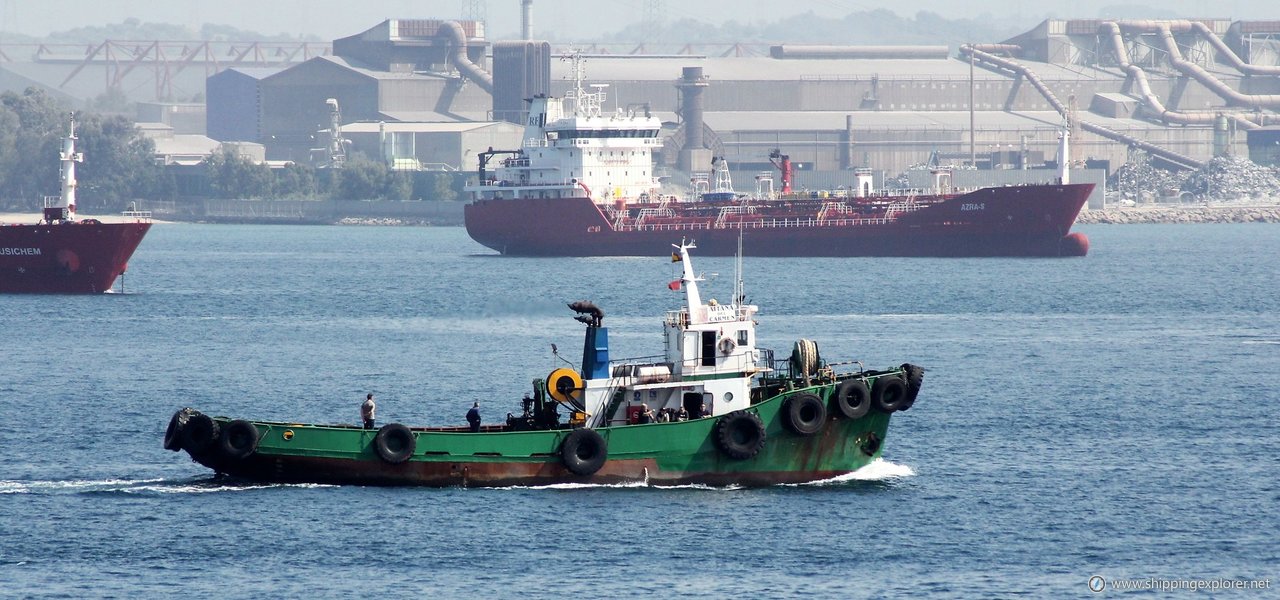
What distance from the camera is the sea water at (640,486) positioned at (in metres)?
32.2

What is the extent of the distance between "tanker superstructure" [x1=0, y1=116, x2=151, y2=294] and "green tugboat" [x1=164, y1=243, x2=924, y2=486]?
5084 centimetres

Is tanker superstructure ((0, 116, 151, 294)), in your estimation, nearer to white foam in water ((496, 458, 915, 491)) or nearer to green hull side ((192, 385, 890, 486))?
green hull side ((192, 385, 890, 486))

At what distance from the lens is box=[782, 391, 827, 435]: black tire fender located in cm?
3659

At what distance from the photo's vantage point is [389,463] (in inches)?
1447

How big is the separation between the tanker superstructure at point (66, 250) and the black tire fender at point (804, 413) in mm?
54917

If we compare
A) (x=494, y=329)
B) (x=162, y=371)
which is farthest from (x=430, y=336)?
(x=162, y=371)

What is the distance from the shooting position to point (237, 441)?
120 feet

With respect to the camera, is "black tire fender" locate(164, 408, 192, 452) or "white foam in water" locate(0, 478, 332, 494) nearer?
"black tire fender" locate(164, 408, 192, 452)

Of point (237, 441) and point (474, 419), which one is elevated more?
point (474, 419)

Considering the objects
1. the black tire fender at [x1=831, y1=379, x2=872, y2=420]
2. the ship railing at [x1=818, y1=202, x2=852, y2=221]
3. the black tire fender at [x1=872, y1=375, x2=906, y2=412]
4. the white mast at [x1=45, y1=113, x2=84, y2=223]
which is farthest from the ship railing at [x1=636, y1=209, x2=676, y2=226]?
the black tire fender at [x1=831, y1=379, x2=872, y2=420]

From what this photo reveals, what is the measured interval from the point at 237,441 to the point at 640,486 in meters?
8.05

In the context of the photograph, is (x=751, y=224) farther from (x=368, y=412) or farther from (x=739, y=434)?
(x=368, y=412)

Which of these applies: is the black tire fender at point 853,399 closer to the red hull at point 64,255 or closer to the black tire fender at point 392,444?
the black tire fender at point 392,444

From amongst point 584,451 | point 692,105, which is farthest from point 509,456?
point 692,105
